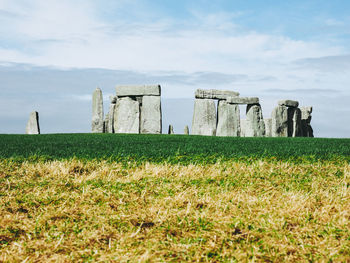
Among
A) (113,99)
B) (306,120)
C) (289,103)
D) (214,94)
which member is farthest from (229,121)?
(306,120)

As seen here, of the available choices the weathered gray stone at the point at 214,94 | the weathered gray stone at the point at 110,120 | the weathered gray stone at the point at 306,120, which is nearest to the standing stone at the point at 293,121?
the weathered gray stone at the point at 306,120

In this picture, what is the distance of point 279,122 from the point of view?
1811cm

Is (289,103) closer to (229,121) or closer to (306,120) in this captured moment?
(306,120)

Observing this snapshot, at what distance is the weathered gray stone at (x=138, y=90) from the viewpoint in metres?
16.1

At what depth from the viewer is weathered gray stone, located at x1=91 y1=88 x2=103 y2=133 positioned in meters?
18.7

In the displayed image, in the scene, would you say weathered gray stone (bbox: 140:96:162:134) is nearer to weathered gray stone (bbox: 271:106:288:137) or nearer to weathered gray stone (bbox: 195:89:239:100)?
weathered gray stone (bbox: 195:89:239:100)

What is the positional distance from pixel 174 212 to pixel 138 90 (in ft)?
43.5

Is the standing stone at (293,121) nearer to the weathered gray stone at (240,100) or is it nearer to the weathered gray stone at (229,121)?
the weathered gray stone at (240,100)

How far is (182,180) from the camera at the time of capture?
4406 mm

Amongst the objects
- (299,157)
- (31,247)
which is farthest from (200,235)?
(299,157)

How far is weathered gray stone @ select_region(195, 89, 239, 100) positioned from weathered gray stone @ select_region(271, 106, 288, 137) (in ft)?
7.43

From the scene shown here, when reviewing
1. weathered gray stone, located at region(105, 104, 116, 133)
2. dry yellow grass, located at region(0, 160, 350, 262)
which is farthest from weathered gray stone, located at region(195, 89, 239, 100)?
dry yellow grass, located at region(0, 160, 350, 262)

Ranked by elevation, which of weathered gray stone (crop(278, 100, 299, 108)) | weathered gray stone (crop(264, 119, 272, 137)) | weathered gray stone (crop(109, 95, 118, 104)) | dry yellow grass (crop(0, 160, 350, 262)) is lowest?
dry yellow grass (crop(0, 160, 350, 262))

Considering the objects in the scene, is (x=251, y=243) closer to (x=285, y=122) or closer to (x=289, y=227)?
(x=289, y=227)
